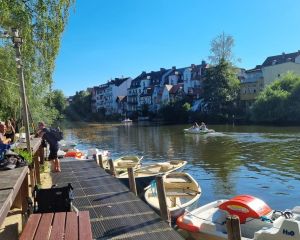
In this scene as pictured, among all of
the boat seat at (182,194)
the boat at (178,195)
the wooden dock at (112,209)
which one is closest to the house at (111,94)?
the boat at (178,195)

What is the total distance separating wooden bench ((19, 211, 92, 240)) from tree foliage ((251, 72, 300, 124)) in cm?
6058

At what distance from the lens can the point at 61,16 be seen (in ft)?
53.8

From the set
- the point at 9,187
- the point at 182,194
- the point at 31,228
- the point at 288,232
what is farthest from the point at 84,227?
the point at 182,194

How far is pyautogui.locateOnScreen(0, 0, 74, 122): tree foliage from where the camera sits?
45.6 ft

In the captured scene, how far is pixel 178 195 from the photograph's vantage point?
46.1 feet

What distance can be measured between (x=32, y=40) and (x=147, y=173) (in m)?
7.89

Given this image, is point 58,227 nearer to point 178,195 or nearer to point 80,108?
point 178,195

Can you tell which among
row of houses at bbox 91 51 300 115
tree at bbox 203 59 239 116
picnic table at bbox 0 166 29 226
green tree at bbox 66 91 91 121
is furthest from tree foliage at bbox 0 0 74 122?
green tree at bbox 66 91 91 121

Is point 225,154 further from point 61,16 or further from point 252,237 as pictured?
point 252,237

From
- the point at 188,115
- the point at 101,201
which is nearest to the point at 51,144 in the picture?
the point at 101,201

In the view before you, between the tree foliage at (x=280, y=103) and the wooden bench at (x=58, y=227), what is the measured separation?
199ft

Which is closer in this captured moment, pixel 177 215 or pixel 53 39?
pixel 177 215

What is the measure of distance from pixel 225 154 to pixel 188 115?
54.4 metres

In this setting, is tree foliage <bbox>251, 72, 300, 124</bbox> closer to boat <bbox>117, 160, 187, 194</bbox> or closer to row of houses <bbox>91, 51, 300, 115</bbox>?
row of houses <bbox>91, 51, 300, 115</bbox>
